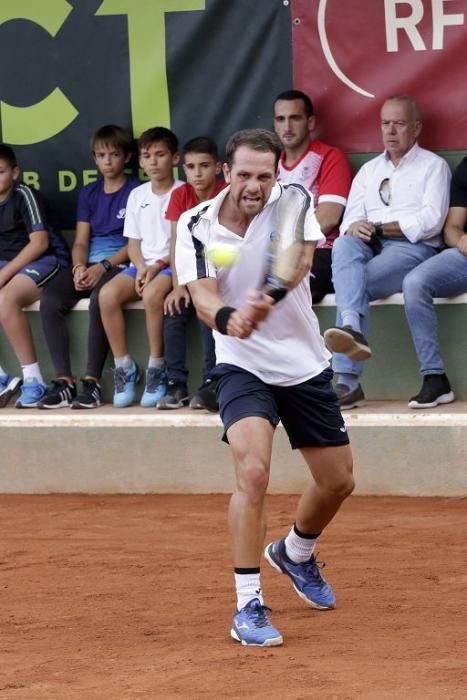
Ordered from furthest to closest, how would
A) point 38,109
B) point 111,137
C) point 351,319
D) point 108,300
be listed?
point 38,109 < point 111,137 < point 108,300 < point 351,319

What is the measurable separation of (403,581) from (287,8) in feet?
16.1

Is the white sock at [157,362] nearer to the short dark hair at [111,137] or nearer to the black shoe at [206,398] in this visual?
the black shoe at [206,398]

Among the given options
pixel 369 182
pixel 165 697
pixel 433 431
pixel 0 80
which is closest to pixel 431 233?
pixel 369 182

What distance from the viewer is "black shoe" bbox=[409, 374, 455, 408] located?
864 centimetres

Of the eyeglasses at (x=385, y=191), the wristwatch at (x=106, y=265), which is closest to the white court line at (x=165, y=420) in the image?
the wristwatch at (x=106, y=265)

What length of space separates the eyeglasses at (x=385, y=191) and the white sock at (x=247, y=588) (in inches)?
169

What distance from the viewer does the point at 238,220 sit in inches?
221

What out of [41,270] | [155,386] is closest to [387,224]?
[155,386]

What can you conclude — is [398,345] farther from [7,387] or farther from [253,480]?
[253,480]

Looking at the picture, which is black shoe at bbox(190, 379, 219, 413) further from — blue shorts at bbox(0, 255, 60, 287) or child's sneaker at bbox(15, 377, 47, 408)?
blue shorts at bbox(0, 255, 60, 287)

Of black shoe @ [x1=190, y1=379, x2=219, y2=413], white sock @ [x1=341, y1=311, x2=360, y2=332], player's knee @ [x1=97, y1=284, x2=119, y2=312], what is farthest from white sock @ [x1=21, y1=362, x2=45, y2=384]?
white sock @ [x1=341, y1=311, x2=360, y2=332]

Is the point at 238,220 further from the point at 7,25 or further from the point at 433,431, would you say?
the point at 7,25

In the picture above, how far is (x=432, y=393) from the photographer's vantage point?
865cm

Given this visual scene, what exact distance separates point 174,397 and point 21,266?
5.31ft
